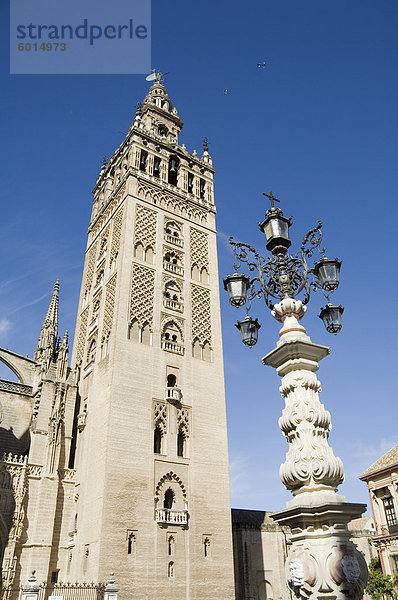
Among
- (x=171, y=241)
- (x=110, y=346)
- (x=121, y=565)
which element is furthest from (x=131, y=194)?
(x=121, y=565)

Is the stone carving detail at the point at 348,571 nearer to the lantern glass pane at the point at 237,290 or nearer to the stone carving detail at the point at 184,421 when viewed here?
the lantern glass pane at the point at 237,290

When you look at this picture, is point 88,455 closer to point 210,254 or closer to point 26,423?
point 26,423

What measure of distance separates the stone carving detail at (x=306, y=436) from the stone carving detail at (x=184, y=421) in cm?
1537

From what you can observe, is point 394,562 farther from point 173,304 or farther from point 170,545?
point 173,304

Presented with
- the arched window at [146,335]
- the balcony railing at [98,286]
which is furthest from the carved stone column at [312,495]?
the balcony railing at [98,286]

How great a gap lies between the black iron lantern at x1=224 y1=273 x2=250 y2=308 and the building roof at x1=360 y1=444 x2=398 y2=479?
22.6 metres

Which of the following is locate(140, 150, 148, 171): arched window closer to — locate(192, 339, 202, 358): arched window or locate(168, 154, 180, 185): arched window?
locate(168, 154, 180, 185): arched window

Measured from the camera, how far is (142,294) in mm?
23453

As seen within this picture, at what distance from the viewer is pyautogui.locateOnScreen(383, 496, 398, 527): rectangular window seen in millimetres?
25500

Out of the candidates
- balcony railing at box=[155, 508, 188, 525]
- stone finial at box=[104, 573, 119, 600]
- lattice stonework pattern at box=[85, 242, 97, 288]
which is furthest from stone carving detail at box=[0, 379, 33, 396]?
stone finial at box=[104, 573, 119, 600]

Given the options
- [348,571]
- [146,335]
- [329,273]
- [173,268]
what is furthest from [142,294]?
[348,571]

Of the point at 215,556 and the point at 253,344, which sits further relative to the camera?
the point at 215,556

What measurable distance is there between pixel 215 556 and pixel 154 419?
600cm

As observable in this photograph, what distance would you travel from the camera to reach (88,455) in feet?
66.3
